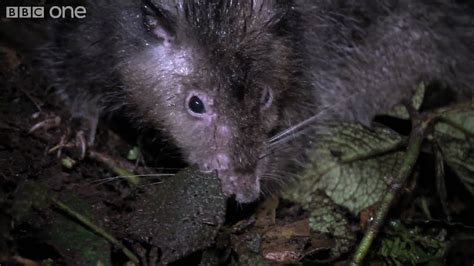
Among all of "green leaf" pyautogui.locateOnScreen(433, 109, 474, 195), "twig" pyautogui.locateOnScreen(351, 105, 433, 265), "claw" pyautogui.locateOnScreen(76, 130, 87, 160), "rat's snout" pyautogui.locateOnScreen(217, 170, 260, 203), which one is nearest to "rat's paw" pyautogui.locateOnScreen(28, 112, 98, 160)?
"claw" pyautogui.locateOnScreen(76, 130, 87, 160)

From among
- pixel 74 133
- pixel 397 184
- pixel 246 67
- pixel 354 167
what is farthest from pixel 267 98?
pixel 74 133

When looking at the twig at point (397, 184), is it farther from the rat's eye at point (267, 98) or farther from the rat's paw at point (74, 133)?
the rat's paw at point (74, 133)

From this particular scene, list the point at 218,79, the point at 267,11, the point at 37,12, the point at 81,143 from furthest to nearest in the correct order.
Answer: the point at 37,12, the point at 81,143, the point at 267,11, the point at 218,79

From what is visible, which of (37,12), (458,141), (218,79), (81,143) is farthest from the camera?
(37,12)

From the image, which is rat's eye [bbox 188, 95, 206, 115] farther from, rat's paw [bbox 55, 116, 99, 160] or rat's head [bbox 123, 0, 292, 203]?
rat's paw [bbox 55, 116, 99, 160]

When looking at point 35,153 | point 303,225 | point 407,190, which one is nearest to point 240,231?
point 303,225

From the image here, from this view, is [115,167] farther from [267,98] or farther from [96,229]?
[267,98]

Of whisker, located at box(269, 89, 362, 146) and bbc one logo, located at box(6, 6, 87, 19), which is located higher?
bbc one logo, located at box(6, 6, 87, 19)
